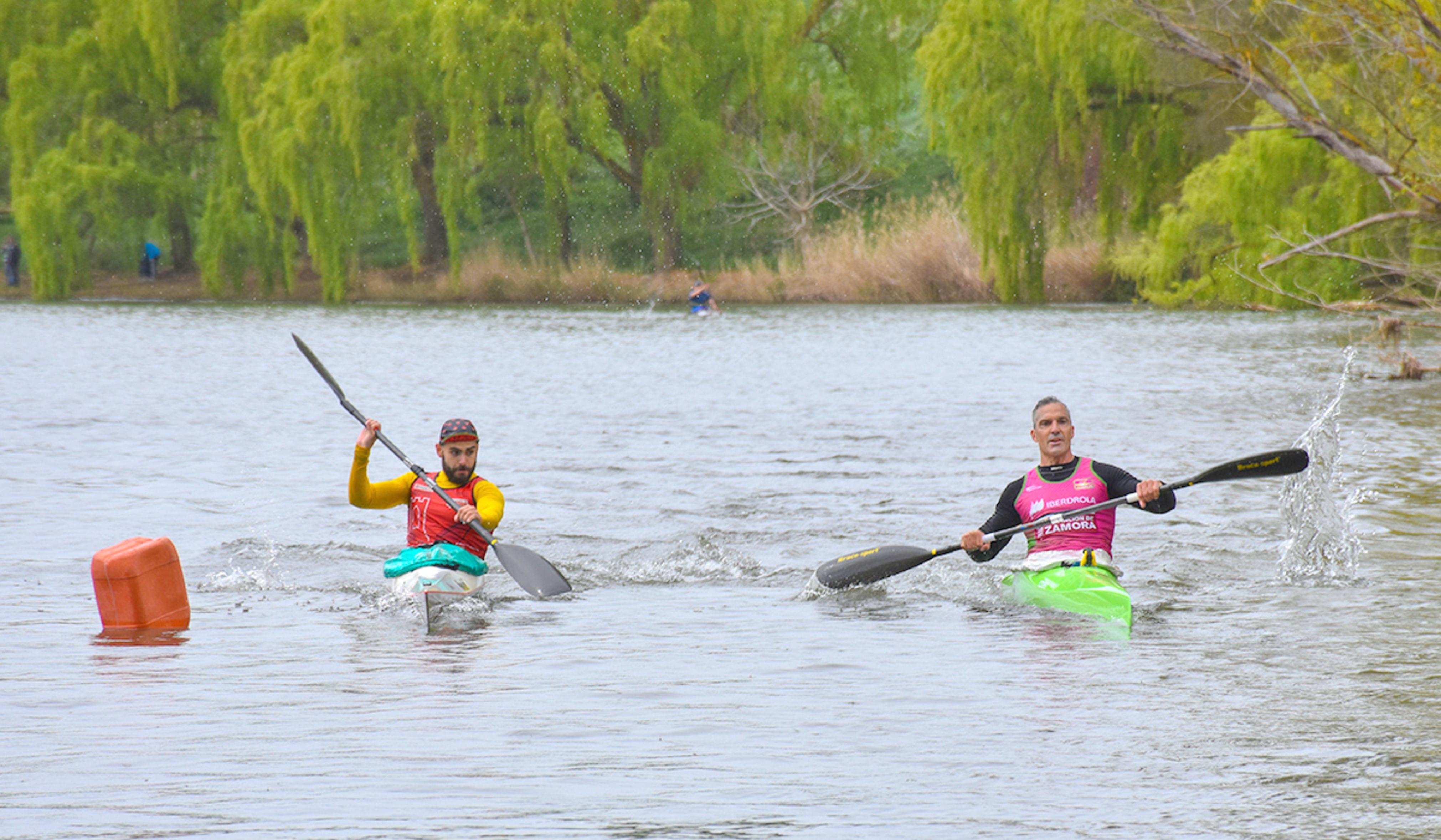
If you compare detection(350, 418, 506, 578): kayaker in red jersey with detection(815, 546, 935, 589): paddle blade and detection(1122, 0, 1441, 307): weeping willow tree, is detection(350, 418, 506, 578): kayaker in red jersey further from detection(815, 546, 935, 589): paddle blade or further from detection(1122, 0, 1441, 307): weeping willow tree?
detection(1122, 0, 1441, 307): weeping willow tree

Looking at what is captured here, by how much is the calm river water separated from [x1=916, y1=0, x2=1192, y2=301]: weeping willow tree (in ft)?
38.3

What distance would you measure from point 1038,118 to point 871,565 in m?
24.1

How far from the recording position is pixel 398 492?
31.6 ft

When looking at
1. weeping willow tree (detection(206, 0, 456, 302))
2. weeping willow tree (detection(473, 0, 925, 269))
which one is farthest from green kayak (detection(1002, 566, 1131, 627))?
weeping willow tree (detection(206, 0, 456, 302))

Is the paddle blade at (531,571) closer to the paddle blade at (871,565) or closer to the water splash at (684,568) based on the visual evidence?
the water splash at (684,568)

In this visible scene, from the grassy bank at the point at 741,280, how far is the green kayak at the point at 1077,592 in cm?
2973

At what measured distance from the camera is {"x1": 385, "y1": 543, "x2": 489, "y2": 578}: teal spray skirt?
9.38 meters

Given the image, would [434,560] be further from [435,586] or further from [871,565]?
[871,565]

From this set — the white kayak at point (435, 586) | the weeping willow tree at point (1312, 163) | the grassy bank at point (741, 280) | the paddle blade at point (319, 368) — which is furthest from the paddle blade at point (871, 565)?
the grassy bank at point (741, 280)

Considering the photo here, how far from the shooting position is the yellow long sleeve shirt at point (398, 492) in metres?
9.27

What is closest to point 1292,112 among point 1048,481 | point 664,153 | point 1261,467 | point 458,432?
point 1261,467

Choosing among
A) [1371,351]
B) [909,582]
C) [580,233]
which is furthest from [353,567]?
[580,233]

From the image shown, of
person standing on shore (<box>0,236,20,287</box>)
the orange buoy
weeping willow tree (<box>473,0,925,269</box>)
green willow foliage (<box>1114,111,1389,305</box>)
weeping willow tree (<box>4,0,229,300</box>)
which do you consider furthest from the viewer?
person standing on shore (<box>0,236,20,287</box>)

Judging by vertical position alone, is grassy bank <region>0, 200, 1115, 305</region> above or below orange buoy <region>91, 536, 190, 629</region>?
above
